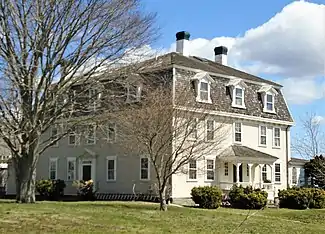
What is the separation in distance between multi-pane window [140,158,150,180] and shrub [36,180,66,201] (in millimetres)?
6236

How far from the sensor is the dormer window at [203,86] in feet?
109

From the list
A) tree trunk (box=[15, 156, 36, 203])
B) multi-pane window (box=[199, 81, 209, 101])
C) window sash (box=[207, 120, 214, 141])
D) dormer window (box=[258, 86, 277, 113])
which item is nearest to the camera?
tree trunk (box=[15, 156, 36, 203])

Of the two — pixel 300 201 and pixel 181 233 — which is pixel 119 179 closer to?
pixel 300 201

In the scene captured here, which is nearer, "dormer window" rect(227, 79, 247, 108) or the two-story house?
the two-story house

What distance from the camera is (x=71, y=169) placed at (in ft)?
127

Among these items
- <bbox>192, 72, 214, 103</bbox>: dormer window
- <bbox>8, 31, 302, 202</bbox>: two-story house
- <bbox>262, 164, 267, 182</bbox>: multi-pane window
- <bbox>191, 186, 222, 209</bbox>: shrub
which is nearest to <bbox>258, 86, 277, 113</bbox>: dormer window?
<bbox>8, 31, 302, 202</bbox>: two-story house

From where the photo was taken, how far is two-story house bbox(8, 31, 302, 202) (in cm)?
3288

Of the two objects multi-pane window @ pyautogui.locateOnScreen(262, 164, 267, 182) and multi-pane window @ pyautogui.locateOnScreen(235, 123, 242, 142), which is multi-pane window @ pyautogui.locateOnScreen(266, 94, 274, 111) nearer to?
multi-pane window @ pyautogui.locateOnScreen(235, 123, 242, 142)

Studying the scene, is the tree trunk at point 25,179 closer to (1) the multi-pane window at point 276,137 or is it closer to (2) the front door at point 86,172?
(2) the front door at point 86,172

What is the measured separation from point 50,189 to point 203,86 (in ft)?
38.8

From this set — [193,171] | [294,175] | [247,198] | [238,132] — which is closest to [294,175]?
[294,175]

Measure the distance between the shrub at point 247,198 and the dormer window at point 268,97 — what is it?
9985mm

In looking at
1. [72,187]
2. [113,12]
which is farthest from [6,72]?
[72,187]

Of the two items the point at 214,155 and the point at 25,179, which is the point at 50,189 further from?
the point at 25,179
